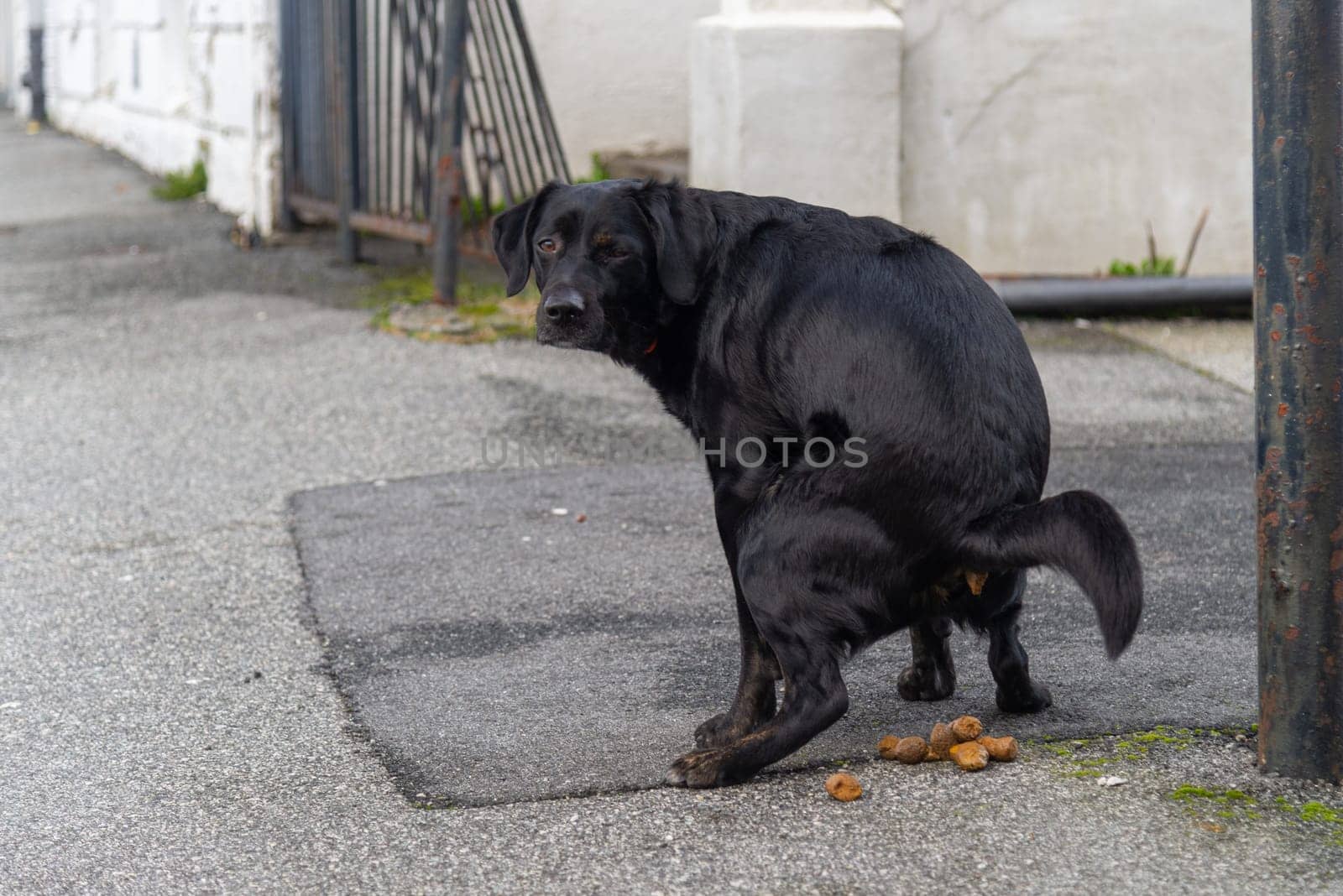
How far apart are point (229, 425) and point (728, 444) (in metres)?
3.69

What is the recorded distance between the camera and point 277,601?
4.27m

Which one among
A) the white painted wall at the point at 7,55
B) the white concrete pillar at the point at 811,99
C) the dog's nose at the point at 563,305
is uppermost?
the white painted wall at the point at 7,55

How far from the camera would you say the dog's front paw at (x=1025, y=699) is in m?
3.24

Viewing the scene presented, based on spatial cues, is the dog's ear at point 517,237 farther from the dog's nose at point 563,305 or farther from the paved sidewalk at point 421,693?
the paved sidewalk at point 421,693

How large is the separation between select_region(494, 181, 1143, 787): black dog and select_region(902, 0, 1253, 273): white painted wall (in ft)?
16.5

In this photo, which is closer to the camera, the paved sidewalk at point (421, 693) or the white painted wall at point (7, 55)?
the paved sidewalk at point (421, 693)

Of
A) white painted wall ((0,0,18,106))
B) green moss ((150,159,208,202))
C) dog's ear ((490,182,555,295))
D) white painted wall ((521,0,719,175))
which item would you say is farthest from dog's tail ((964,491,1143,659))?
white painted wall ((0,0,18,106))

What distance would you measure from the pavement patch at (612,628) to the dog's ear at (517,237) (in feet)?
3.16

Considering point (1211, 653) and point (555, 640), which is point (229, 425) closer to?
point (555, 640)

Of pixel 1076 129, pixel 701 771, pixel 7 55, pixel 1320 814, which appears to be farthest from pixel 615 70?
pixel 7 55

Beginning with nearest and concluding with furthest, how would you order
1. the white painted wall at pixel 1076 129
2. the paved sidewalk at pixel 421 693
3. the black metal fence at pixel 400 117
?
the paved sidewalk at pixel 421 693
the white painted wall at pixel 1076 129
the black metal fence at pixel 400 117

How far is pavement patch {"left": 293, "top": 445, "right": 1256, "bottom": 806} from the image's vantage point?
3.20m

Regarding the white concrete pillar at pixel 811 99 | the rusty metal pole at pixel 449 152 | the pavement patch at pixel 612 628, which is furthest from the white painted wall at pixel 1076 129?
the pavement patch at pixel 612 628

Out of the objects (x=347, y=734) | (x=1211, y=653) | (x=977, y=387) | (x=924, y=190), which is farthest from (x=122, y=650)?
(x=924, y=190)
